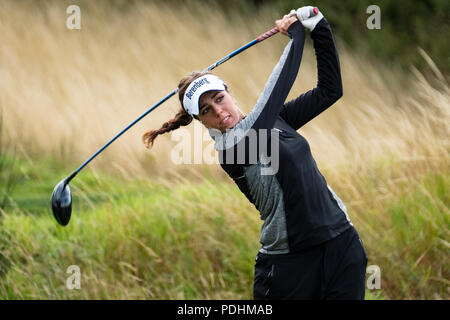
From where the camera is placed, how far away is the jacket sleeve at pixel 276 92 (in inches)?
115

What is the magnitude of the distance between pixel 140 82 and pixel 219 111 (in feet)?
22.9

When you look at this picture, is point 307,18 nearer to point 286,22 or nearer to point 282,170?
point 286,22

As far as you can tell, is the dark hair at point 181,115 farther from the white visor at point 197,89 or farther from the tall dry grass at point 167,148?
the tall dry grass at point 167,148

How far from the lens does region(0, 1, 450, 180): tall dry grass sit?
7.50 meters

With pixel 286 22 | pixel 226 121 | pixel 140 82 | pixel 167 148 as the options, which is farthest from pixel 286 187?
pixel 140 82

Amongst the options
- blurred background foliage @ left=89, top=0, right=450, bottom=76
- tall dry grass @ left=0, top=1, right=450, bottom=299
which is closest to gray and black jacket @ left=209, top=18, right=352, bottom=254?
tall dry grass @ left=0, top=1, right=450, bottom=299

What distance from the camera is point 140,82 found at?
9945mm

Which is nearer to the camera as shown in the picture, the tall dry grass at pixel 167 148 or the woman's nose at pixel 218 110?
the woman's nose at pixel 218 110

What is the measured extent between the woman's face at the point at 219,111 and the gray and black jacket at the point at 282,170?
5cm

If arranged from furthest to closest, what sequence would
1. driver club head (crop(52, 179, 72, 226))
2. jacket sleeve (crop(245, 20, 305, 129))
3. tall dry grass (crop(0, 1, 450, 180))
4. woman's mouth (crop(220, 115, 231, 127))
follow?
1. tall dry grass (crop(0, 1, 450, 180))
2. driver club head (crop(52, 179, 72, 226))
3. woman's mouth (crop(220, 115, 231, 127))
4. jacket sleeve (crop(245, 20, 305, 129))

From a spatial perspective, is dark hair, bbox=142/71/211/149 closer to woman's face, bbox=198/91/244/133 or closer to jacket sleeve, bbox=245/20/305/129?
woman's face, bbox=198/91/244/133

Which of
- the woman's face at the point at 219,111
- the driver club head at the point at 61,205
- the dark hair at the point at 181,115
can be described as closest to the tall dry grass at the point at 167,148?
the driver club head at the point at 61,205

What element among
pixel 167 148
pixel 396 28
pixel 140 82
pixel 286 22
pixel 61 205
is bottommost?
pixel 61 205

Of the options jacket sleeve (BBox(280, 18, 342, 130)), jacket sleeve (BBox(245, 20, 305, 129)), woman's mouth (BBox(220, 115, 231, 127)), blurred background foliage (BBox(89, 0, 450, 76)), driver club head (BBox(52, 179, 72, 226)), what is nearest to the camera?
jacket sleeve (BBox(245, 20, 305, 129))
